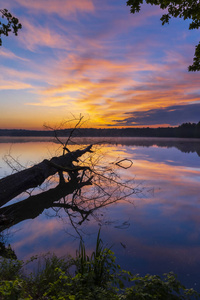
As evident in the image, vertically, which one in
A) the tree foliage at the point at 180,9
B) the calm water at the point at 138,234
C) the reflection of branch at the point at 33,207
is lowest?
the reflection of branch at the point at 33,207

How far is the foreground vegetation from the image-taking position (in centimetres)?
276

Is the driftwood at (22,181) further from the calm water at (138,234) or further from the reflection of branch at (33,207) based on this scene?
the calm water at (138,234)

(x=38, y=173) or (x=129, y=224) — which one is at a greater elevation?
(x=38, y=173)

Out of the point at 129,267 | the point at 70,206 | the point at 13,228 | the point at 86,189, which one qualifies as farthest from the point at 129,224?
the point at 86,189

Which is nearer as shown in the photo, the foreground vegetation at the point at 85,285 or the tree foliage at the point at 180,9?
the foreground vegetation at the point at 85,285

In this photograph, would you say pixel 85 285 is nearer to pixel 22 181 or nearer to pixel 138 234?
pixel 138 234

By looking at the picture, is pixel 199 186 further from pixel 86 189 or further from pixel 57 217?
pixel 57 217

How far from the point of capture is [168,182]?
12.5m

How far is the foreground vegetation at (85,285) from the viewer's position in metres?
2.76

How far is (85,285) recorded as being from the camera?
3229 millimetres

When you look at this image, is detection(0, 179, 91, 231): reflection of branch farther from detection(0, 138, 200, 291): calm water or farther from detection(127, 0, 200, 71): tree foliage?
detection(127, 0, 200, 71): tree foliage

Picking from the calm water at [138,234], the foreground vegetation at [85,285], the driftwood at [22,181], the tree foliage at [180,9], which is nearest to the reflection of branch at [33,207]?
the calm water at [138,234]

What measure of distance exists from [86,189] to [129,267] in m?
6.82

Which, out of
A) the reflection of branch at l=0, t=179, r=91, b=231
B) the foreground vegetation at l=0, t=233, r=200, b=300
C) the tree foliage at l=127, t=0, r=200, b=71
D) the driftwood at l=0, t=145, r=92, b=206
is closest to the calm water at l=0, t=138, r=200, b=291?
the reflection of branch at l=0, t=179, r=91, b=231
